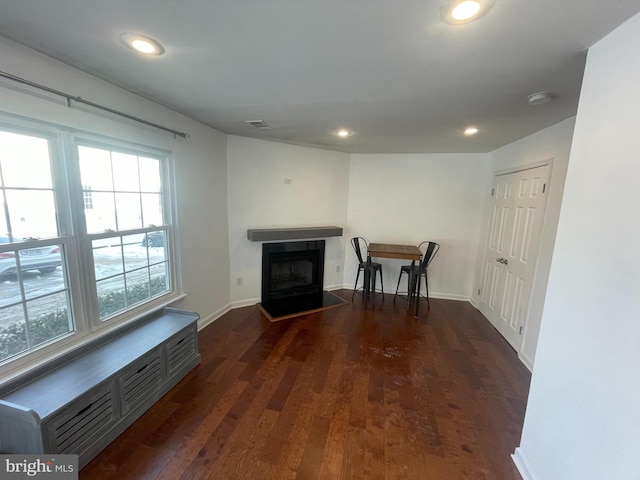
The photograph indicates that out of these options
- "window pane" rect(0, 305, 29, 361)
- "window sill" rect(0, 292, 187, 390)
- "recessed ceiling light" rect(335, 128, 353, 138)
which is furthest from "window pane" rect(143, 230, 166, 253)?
"recessed ceiling light" rect(335, 128, 353, 138)

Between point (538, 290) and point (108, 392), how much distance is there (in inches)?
144

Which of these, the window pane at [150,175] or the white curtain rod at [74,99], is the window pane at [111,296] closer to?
the window pane at [150,175]

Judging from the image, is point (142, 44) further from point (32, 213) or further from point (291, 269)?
point (291, 269)

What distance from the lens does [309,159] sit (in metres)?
4.01

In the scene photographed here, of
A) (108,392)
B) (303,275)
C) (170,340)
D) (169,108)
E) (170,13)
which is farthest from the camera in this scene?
(303,275)

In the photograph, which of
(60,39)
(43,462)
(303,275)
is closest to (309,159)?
(303,275)


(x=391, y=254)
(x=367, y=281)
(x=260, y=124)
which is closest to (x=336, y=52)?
(x=260, y=124)

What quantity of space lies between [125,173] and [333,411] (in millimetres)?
2598

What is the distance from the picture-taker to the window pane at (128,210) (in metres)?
2.15

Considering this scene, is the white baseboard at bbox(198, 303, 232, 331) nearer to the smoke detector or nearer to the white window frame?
the white window frame

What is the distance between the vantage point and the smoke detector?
1.76 m

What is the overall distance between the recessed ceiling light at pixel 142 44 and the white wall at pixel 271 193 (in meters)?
2.02

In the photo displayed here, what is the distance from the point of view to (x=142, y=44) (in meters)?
1.35

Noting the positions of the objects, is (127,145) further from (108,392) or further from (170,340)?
(108,392)
